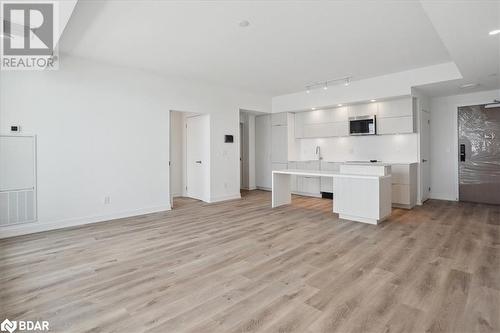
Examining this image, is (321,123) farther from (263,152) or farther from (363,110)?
(263,152)

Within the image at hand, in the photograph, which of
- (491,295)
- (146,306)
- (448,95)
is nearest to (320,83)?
(448,95)

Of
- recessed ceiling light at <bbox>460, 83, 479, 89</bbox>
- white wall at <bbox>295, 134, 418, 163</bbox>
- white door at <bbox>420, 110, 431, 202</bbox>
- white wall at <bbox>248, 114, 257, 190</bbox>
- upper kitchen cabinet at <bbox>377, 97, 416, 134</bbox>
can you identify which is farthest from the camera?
white wall at <bbox>248, 114, 257, 190</bbox>

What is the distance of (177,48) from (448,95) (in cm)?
608

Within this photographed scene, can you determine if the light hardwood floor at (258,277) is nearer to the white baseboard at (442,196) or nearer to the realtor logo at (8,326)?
the realtor logo at (8,326)

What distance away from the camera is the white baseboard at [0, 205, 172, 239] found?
3785 mm

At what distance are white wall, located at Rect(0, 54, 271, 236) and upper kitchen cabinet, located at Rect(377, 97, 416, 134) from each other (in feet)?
13.3

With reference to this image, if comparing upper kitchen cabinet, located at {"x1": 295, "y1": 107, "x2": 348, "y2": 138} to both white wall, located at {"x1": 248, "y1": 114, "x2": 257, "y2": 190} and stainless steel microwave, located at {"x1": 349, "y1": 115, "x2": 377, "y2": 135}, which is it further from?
white wall, located at {"x1": 248, "y1": 114, "x2": 257, "y2": 190}

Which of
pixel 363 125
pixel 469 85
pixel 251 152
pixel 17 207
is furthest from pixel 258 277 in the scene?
pixel 251 152

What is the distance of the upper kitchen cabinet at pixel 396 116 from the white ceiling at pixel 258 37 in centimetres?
84

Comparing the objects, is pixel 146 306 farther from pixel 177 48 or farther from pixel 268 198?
pixel 268 198

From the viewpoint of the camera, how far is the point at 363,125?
6.22 m

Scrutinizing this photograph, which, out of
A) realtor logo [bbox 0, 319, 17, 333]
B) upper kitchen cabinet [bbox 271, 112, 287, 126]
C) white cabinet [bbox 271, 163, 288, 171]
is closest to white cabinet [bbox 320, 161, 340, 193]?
white cabinet [bbox 271, 163, 288, 171]

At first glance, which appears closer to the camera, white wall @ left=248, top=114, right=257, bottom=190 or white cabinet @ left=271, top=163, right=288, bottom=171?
white cabinet @ left=271, top=163, right=288, bottom=171

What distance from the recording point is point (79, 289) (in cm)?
233
